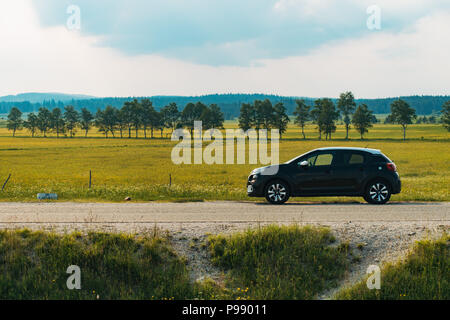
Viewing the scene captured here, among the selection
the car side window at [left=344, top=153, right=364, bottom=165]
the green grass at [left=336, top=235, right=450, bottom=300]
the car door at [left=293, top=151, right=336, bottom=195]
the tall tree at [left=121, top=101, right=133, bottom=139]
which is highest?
the tall tree at [left=121, top=101, right=133, bottom=139]

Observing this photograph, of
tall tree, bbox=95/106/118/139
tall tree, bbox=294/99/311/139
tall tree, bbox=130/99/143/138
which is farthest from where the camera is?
tall tree, bbox=95/106/118/139

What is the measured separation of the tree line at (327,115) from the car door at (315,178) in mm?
107374

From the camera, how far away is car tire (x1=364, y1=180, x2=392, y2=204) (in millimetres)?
15695

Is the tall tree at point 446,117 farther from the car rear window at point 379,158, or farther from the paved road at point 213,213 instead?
the paved road at point 213,213

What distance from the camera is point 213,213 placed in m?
14.0

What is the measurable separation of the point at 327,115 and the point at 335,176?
111014 millimetres

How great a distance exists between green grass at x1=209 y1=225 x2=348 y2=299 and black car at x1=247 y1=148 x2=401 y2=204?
5.09m

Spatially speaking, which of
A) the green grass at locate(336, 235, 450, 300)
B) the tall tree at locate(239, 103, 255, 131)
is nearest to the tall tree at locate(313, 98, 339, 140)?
the tall tree at locate(239, 103, 255, 131)

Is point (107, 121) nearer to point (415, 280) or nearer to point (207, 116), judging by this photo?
point (207, 116)

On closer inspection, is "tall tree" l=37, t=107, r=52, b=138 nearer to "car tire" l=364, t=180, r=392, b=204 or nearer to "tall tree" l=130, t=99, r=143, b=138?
"tall tree" l=130, t=99, r=143, b=138

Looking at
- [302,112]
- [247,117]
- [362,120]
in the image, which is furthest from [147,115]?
[362,120]

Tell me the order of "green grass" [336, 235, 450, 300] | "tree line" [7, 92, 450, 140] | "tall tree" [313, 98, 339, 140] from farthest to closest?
"tree line" [7, 92, 450, 140] < "tall tree" [313, 98, 339, 140] < "green grass" [336, 235, 450, 300]
